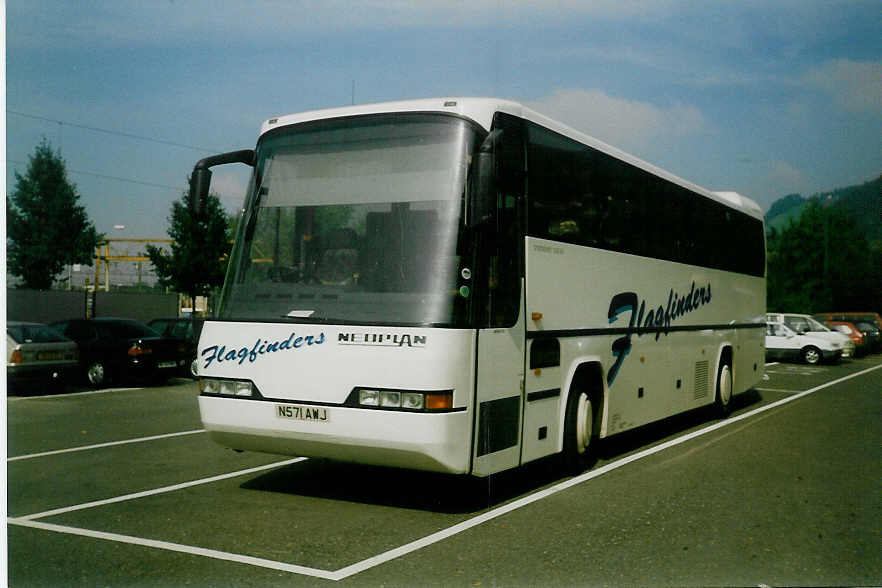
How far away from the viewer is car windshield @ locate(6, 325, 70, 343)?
658 inches

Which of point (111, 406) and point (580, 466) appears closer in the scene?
point (580, 466)

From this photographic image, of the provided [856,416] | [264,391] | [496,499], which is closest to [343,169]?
[264,391]

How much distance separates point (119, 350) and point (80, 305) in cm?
1879

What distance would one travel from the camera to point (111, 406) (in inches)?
603

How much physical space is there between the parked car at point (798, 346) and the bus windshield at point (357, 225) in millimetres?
25408

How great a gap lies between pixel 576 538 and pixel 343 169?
347 cm

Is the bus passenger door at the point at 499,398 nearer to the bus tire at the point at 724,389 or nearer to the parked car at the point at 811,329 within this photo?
the bus tire at the point at 724,389

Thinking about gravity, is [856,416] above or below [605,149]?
below

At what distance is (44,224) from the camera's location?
25.8m

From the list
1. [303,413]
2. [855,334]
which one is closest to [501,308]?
[303,413]

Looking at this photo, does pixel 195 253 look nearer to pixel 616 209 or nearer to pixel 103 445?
pixel 103 445

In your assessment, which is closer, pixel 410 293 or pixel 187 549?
pixel 187 549

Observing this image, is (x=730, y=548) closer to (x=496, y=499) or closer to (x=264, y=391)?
(x=496, y=499)

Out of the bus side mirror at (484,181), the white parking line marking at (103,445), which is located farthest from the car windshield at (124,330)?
the bus side mirror at (484,181)
